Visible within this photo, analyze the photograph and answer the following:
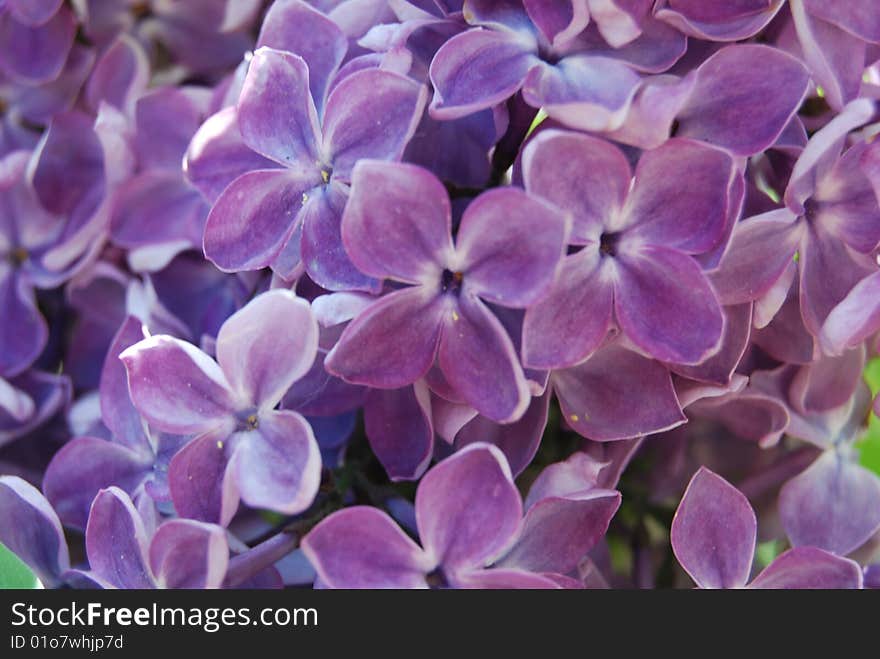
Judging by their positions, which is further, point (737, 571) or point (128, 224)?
point (128, 224)

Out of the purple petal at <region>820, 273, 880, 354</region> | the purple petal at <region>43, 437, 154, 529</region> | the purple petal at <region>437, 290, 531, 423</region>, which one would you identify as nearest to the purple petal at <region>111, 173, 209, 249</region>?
the purple petal at <region>43, 437, 154, 529</region>

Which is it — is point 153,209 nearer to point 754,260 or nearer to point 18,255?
point 18,255

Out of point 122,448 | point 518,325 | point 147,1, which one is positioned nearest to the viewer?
point 518,325

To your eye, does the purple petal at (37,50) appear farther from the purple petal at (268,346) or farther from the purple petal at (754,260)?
the purple petal at (754,260)

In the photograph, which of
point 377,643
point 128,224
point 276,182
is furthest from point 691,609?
point 128,224

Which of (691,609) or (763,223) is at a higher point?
(763,223)

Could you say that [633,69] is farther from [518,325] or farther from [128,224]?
[128,224]

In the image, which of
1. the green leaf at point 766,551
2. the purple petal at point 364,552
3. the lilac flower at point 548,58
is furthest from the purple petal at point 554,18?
the green leaf at point 766,551
